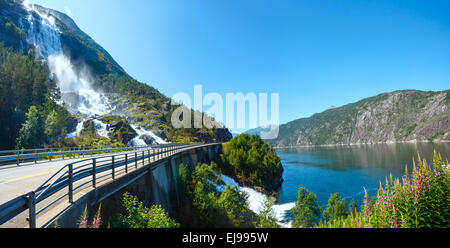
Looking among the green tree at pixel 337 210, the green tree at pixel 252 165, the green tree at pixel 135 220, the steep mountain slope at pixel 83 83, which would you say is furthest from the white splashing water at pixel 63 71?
the green tree at pixel 135 220

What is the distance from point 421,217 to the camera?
590 centimetres

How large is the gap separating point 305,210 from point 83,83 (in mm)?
183617

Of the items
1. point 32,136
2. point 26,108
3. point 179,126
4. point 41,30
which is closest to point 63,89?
point 41,30

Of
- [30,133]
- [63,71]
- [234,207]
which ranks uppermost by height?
[63,71]

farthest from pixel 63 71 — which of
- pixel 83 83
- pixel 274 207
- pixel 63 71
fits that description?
pixel 274 207

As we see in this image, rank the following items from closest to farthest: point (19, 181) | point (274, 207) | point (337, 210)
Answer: point (19, 181) < point (337, 210) < point (274, 207)

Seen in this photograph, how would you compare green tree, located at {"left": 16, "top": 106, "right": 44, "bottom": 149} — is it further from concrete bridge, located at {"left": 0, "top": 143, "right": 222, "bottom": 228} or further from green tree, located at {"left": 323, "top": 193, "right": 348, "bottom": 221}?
green tree, located at {"left": 323, "top": 193, "right": 348, "bottom": 221}

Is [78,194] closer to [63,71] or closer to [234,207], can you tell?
[234,207]

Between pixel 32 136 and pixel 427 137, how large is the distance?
887 feet

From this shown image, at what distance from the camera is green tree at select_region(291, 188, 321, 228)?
29994mm

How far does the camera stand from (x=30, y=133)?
155ft

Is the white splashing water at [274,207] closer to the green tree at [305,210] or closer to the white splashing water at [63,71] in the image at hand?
the green tree at [305,210]

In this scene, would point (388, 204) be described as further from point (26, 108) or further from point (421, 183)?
point (26, 108)

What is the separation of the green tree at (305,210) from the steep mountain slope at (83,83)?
68.2 meters
